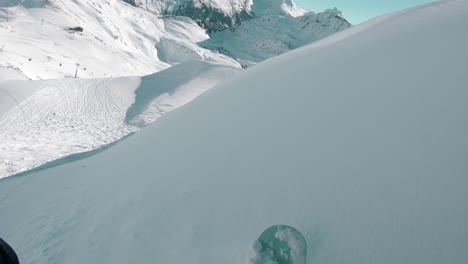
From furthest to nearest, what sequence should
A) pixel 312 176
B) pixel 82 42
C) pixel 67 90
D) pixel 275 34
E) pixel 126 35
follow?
pixel 275 34, pixel 126 35, pixel 82 42, pixel 67 90, pixel 312 176

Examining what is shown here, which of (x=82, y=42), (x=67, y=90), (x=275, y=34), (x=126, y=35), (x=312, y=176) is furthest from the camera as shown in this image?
(x=275, y=34)

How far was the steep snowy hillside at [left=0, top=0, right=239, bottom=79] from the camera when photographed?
2156 centimetres

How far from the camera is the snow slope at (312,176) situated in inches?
90.3

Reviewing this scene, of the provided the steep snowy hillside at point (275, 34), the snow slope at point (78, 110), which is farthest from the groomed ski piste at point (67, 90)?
the steep snowy hillside at point (275, 34)

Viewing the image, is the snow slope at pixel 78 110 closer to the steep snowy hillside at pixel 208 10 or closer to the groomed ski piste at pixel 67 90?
the groomed ski piste at pixel 67 90

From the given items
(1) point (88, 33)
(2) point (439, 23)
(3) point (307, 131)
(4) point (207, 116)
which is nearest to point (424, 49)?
(2) point (439, 23)

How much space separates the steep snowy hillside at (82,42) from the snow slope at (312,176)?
14.6m

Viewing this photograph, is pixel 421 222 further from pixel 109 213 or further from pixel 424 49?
pixel 109 213

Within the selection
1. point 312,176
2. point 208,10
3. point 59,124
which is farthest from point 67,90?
point 208,10

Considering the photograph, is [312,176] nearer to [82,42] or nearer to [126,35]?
[82,42]

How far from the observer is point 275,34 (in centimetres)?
12850

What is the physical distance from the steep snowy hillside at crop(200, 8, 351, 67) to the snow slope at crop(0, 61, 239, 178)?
92821 millimetres

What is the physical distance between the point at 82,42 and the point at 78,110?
28402 mm

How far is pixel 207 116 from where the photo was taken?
481 centimetres
